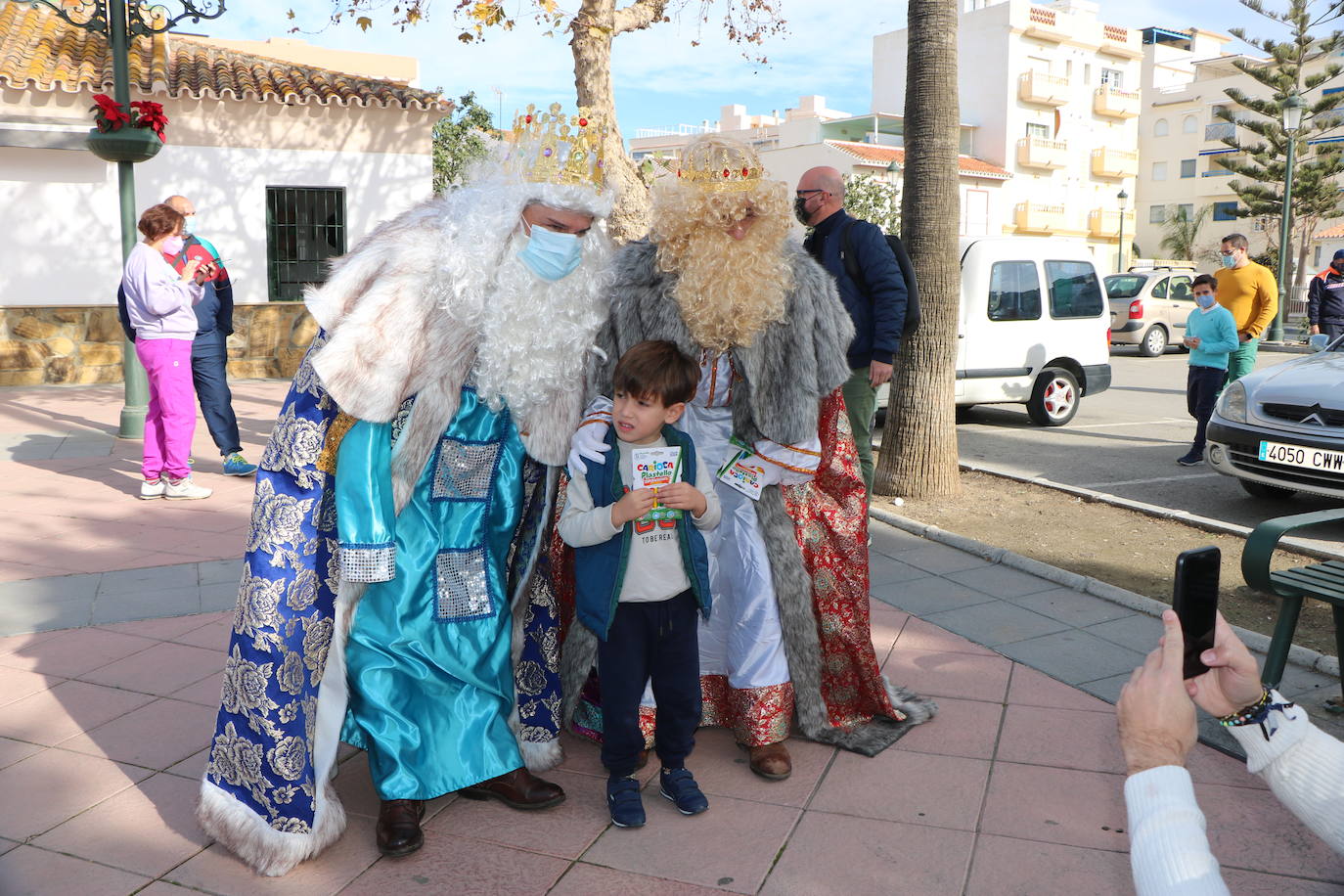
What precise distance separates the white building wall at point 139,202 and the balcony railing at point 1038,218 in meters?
38.3

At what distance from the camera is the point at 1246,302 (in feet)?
31.5

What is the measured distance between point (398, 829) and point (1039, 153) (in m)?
49.4

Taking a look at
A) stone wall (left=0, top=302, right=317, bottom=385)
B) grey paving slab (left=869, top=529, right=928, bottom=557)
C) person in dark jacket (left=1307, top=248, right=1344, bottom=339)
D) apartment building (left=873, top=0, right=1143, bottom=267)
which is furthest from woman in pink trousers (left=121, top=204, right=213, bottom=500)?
apartment building (left=873, top=0, right=1143, bottom=267)

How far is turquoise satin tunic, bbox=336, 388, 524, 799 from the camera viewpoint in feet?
9.29

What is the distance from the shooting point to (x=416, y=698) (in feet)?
9.56

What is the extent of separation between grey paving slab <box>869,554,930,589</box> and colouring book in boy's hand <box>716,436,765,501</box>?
2123 millimetres

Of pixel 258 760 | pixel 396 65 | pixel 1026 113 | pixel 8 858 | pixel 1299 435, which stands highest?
pixel 1026 113

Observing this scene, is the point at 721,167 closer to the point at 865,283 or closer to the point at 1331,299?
the point at 865,283

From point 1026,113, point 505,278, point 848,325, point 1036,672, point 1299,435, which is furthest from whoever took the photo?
point 1026,113

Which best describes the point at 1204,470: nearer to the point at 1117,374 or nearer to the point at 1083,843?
the point at 1083,843

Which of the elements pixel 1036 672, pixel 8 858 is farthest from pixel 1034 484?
pixel 8 858

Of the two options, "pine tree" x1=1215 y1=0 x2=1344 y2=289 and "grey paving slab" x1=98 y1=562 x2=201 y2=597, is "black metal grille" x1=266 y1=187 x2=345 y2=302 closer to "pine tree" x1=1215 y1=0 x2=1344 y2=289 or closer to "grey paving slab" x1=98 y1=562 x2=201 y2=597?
"grey paving slab" x1=98 y1=562 x2=201 y2=597

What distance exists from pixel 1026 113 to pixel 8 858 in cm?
5170

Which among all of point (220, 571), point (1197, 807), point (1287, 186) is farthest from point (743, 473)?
point (1287, 186)
